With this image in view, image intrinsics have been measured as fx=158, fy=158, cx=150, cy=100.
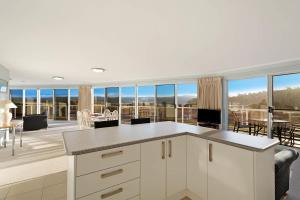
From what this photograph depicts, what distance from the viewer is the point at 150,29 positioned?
90.5 inches

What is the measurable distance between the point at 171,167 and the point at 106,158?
2.66ft

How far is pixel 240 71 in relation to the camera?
5.06m

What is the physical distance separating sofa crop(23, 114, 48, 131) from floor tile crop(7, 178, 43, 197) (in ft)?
15.4

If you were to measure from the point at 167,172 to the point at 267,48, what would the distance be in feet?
9.88

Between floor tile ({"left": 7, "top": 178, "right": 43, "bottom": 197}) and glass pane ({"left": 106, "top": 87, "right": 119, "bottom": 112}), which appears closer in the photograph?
floor tile ({"left": 7, "top": 178, "right": 43, "bottom": 197})

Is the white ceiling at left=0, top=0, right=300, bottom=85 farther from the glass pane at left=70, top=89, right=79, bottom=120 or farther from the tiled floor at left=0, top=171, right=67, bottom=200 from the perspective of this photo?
the glass pane at left=70, top=89, right=79, bottom=120

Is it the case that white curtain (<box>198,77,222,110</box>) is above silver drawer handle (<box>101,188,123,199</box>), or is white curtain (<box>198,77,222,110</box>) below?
above

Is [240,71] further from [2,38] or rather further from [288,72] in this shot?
[2,38]

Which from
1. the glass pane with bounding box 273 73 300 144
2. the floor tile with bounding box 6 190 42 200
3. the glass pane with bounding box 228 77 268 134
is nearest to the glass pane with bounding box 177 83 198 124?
the glass pane with bounding box 228 77 268 134

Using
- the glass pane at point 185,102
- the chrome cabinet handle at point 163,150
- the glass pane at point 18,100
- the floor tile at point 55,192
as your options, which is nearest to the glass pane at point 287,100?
the glass pane at point 185,102

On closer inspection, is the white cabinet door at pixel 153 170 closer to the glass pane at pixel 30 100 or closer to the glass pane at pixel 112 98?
the glass pane at pixel 112 98

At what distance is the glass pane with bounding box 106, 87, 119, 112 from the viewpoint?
862 centimetres

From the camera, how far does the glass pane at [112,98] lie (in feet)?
28.3

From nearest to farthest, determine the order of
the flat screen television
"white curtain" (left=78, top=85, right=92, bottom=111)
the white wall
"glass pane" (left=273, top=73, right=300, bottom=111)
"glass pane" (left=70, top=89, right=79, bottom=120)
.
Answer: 1. "glass pane" (left=273, top=73, right=300, bottom=111)
2. the white wall
3. the flat screen television
4. "white curtain" (left=78, top=85, right=92, bottom=111)
5. "glass pane" (left=70, top=89, right=79, bottom=120)
